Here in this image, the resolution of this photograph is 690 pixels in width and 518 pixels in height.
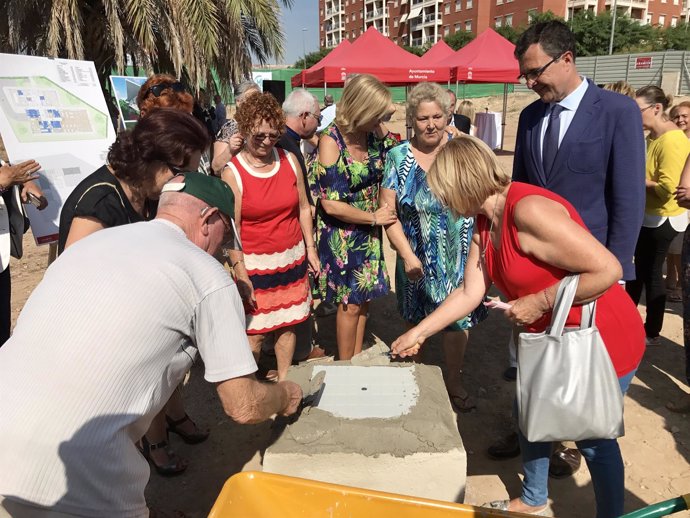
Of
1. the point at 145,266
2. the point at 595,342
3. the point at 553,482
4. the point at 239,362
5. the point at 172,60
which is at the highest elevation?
the point at 172,60

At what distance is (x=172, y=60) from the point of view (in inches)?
340

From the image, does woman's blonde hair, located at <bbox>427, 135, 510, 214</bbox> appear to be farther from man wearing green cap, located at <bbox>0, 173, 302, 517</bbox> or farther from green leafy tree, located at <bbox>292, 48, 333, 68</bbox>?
green leafy tree, located at <bbox>292, 48, 333, 68</bbox>

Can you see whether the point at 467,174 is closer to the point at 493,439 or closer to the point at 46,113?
the point at 493,439

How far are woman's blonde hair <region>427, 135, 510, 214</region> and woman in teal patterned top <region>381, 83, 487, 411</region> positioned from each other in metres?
0.87

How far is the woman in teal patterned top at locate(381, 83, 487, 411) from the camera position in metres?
2.67

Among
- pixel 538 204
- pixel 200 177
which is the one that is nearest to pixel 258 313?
pixel 200 177

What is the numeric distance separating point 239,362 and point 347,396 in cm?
79

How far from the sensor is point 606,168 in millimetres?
2309

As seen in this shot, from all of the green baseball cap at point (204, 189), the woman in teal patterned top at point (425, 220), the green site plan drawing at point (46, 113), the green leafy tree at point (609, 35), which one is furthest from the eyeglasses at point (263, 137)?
the green leafy tree at point (609, 35)

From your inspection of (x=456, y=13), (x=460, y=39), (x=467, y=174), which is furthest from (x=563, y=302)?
(x=456, y=13)

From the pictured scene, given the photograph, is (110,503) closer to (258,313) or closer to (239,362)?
(239,362)

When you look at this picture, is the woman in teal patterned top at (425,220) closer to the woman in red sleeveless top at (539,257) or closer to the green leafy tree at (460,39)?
the woman in red sleeveless top at (539,257)

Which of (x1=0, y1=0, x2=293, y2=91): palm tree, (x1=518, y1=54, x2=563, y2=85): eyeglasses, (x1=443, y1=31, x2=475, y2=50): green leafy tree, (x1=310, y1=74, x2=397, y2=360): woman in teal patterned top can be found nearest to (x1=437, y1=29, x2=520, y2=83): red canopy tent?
(x1=0, y1=0, x2=293, y2=91): palm tree

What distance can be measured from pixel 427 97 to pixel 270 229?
1.09 meters
